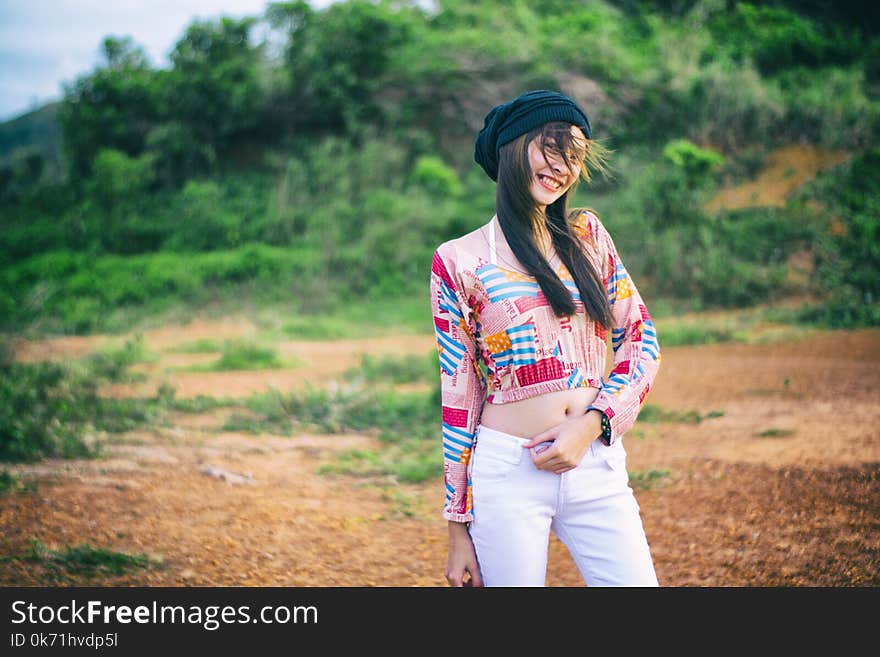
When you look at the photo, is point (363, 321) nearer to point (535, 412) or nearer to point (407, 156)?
point (407, 156)

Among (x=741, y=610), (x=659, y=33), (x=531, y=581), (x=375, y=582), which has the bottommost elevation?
(x=375, y=582)

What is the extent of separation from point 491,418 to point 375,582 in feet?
6.79

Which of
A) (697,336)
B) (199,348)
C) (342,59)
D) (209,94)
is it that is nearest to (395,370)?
(199,348)

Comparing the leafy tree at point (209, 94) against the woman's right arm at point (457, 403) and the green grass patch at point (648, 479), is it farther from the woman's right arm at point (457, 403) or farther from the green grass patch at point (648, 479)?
the woman's right arm at point (457, 403)

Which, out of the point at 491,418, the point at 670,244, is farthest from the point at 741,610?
the point at 670,244

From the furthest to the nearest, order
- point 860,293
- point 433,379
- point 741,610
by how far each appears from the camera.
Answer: point 860,293, point 433,379, point 741,610

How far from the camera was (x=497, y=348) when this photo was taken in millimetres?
1691

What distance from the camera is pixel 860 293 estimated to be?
9141 millimetres

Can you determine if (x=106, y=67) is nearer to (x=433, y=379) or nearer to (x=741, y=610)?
(x=433, y=379)

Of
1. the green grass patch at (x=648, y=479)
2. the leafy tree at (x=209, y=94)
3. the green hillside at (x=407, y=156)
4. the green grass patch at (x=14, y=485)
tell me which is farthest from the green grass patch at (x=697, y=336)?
the leafy tree at (x=209, y=94)

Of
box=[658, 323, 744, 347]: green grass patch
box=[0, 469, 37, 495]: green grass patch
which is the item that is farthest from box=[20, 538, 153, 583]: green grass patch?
box=[658, 323, 744, 347]: green grass patch

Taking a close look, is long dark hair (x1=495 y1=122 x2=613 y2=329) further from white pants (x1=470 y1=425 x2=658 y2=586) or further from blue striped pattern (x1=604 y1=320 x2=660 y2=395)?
white pants (x1=470 y1=425 x2=658 y2=586)

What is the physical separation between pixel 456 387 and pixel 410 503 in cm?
300

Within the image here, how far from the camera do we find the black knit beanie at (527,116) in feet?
5.41
